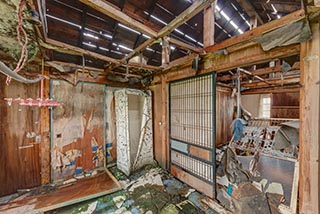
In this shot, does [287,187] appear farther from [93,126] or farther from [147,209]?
[93,126]

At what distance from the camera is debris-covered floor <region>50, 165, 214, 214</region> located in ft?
8.12

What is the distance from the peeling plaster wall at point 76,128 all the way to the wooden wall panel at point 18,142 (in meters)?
0.32

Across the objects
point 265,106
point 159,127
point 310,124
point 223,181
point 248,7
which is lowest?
point 223,181

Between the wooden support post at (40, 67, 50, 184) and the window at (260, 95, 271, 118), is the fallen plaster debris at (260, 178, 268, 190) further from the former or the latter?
the window at (260, 95, 271, 118)

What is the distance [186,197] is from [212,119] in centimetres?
159

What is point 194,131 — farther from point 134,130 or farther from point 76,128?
point 76,128

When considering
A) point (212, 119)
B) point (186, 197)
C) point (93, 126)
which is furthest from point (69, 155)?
point (212, 119)

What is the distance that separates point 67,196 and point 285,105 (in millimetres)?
9515

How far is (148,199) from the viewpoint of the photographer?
108 inches

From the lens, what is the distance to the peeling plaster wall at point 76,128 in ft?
10.9

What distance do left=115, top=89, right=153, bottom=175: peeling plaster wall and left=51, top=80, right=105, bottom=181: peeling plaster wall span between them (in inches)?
19.8

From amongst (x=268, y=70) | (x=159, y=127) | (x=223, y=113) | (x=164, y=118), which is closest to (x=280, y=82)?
(x=268, y=70)

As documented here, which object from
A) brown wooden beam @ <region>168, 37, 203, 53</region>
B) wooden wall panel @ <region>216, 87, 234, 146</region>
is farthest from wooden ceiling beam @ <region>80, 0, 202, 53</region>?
wooden wall panel @ <region>216, 87, 234, 146</region>

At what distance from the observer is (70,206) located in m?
2.58
